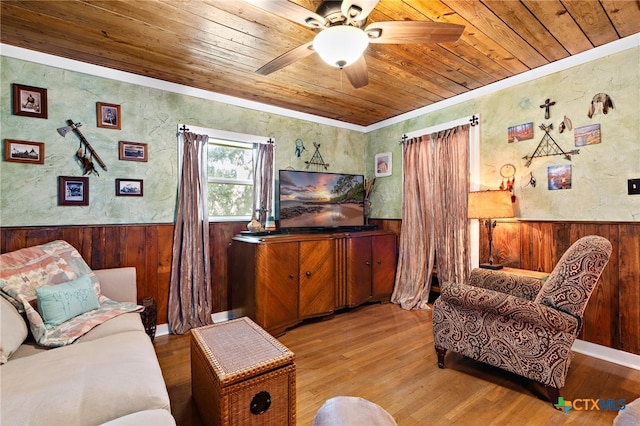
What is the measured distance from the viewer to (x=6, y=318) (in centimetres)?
154

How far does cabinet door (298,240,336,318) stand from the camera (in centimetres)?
309

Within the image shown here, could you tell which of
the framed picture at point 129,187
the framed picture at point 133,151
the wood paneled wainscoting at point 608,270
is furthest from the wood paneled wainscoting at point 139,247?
the wood paneled wainscoting at point 608,270

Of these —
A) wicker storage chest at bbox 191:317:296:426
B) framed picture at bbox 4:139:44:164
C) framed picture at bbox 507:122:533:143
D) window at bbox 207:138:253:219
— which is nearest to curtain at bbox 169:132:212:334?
window at bbox 207:138:253:219

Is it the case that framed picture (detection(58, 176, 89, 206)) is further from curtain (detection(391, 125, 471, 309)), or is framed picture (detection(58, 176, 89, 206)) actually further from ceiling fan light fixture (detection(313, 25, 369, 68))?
curtain (detection(391, 125, 471, 309))

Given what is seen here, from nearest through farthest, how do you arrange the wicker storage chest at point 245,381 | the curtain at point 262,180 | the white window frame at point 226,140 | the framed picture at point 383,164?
the wicker storage chest at point 245,381
the white window frame at point 226,140
the curtain at point 262,180
the framed picture at point 383,164

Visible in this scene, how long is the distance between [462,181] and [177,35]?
9.78 ft

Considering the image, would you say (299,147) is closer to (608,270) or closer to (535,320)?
(535,320)

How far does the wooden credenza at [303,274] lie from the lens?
283cm

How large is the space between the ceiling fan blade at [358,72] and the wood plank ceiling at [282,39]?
1.07ft

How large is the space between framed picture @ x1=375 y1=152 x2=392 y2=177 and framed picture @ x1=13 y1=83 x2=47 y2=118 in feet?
11.9

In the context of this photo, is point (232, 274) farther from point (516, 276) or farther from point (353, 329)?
point (516, 276)

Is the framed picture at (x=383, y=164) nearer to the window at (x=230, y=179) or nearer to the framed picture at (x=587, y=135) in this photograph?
the window at (x=230, y=179)

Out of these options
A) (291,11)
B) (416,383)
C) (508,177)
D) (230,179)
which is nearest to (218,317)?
(230,179)

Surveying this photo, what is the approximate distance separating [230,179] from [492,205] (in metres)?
2.70
